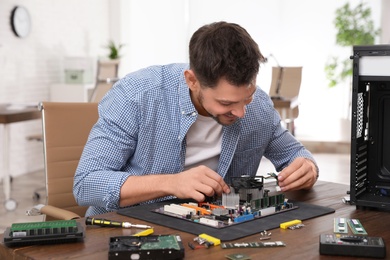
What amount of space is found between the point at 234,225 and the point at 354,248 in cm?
30

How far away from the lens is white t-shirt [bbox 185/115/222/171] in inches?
77.0

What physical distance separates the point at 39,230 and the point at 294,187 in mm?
811

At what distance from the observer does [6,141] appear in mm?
5070

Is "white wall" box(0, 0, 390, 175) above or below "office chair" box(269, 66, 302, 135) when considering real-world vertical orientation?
above

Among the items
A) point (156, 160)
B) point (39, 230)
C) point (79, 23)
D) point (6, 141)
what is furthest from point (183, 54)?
point (39, 230)

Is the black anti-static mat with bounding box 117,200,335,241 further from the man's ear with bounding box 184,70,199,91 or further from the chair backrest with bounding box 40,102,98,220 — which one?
the chair backrest with bounding box 40,102,98,220

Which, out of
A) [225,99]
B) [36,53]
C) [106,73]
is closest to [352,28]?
[106,73]

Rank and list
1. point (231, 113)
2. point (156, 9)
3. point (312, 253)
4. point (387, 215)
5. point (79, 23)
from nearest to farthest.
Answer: point (312, 253) → point (387, 215) → point (231, 113) → point (79, 23) → point (156, 9)

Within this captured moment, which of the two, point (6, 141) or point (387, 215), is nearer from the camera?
point (387, 215)

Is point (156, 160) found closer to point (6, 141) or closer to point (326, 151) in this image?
point (6, 141)

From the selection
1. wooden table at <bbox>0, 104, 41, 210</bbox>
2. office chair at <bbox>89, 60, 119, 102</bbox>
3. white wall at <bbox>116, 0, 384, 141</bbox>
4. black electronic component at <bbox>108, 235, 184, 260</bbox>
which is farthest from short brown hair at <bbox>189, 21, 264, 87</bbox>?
white wall at <bbox>116, 0, 384, 141</bbox>

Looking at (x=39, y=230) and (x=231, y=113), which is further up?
(x=231, y=113)

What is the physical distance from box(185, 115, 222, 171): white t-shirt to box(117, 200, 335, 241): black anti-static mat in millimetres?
294

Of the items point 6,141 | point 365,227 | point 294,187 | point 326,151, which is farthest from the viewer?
point 326,151
